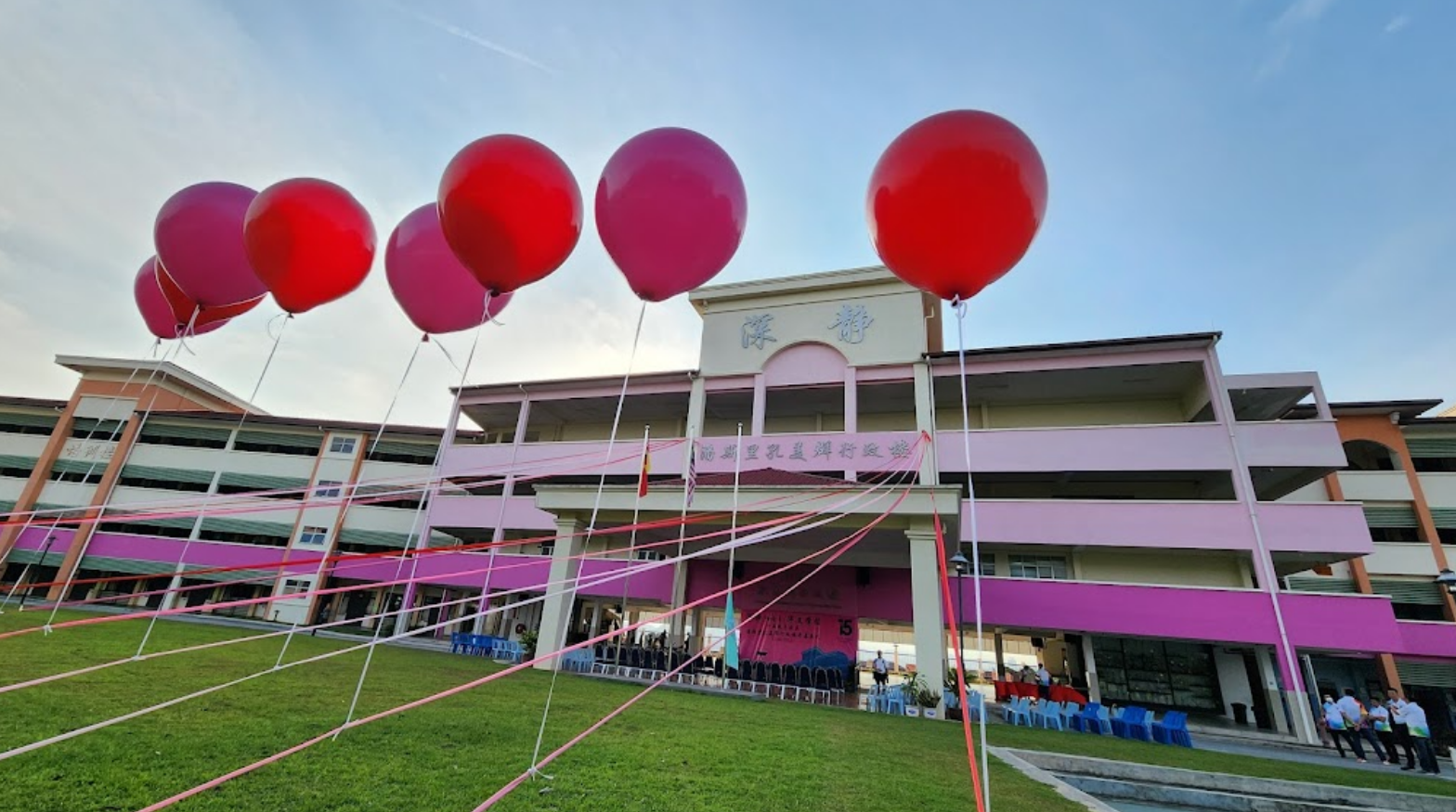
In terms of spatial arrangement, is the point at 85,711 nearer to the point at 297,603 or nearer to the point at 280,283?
the point at 280,283

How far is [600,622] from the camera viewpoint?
21.5m

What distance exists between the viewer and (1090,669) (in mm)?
16109

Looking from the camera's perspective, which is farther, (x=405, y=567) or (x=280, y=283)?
(x=405, y=567)

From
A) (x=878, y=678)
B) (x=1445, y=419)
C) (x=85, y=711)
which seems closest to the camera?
(x=85, y=711)

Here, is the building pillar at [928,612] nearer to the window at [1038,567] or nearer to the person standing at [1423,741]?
the window at [1038,567]

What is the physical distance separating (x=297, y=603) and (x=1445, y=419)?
38817 millimetres

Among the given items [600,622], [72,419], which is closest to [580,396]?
[600,622]

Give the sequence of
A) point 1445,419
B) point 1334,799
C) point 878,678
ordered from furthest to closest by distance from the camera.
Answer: point 1445,419
point 878,678
point 1334,799

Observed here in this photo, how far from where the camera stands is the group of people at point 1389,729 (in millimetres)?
9859

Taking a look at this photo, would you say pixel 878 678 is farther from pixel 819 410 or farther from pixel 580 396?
pixel 580 396

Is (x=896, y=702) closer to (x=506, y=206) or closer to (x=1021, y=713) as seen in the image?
(x=1021, y=713)

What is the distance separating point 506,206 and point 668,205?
3.87ft

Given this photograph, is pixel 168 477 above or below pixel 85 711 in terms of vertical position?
above

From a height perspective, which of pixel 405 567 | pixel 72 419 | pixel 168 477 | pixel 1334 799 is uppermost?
pixel 72 419
